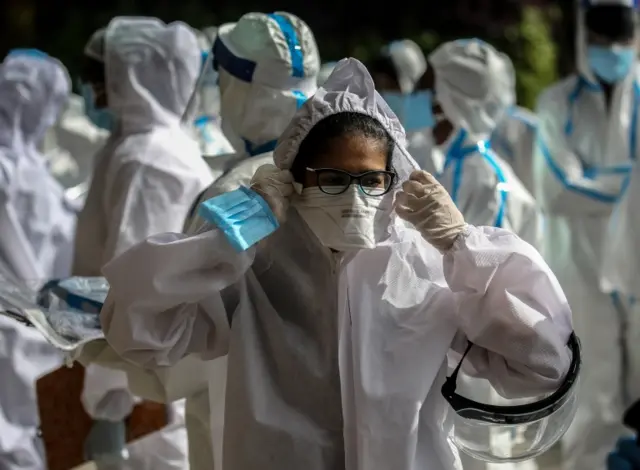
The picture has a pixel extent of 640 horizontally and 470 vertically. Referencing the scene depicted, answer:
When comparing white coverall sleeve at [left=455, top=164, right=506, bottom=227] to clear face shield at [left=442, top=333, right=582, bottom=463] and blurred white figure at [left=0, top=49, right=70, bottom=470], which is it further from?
blurred white figure at [left=0, top=49, right=70, bottom=470]

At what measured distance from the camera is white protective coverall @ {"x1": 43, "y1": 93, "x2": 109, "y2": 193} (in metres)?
5.58

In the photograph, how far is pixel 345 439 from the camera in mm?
1823

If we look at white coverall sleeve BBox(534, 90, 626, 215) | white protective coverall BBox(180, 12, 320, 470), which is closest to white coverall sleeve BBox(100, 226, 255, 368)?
white protective coverall BBox(180, 12, 320, 470)

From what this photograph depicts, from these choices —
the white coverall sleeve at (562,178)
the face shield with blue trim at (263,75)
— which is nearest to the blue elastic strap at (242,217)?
the face shield with blue trim at (263,75)

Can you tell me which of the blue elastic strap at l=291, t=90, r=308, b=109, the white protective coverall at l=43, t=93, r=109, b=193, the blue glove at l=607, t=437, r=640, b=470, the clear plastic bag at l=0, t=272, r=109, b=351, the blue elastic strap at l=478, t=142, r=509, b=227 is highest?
the blue elastic strap at l=291, t=90, r=308, b=109

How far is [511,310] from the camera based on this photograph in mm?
1719

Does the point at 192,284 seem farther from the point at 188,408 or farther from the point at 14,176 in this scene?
the point at 14,176

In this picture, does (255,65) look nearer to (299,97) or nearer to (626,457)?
(299,97)

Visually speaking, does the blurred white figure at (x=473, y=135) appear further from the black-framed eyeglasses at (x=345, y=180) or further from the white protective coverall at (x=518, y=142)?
the black-framed eyeglasses at (x=345, y=180)

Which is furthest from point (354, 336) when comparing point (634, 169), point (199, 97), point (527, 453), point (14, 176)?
point (634, 169)

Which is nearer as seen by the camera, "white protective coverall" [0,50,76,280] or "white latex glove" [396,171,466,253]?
"white latex glove" [396,171,466,253]

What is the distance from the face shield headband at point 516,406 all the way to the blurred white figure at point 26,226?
190cm

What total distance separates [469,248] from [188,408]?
0.93 metres

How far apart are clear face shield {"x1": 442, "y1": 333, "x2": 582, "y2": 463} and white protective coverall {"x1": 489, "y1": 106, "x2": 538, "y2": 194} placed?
9.34ft
